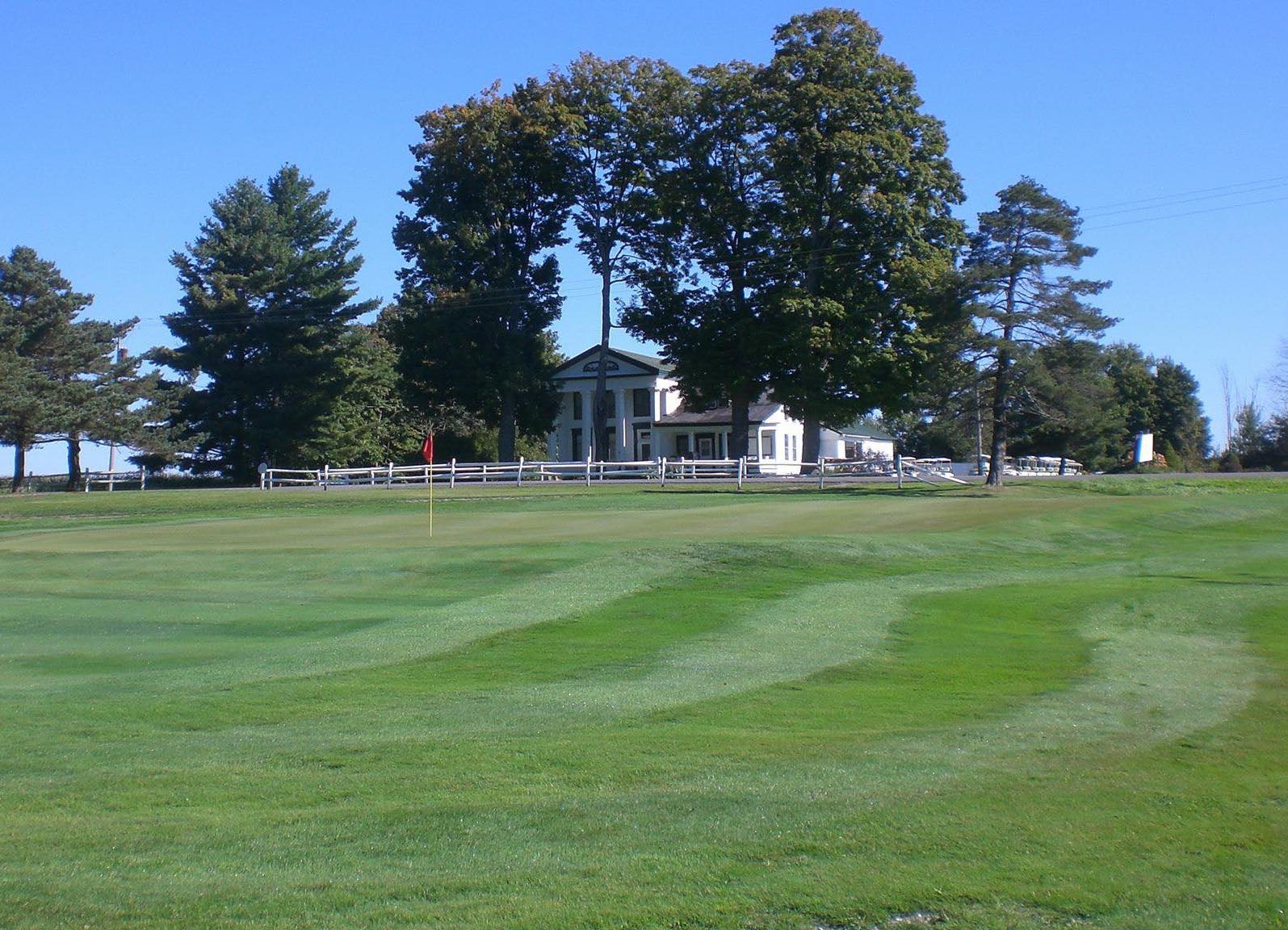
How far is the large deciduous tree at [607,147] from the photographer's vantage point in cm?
6238

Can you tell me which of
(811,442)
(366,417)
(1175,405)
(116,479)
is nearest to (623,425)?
(366,417)

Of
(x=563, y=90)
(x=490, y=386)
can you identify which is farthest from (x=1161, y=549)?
(x=563, y=90)

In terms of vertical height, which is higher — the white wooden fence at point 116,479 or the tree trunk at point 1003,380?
the tree trunk at point 1003,380

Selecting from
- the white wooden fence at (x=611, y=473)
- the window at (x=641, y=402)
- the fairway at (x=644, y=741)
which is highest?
the window at (x=641, y=402)

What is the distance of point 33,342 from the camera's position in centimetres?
6556

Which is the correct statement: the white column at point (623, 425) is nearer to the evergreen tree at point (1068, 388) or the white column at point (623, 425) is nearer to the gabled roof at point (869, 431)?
the gabled roof at point (869, 431)

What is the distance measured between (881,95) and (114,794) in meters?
52.5

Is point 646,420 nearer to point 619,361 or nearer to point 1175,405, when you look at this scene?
point 619,361

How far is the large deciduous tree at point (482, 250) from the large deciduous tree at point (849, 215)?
15.5 m

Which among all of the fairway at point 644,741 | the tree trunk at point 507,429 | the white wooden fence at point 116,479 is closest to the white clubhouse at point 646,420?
the tree trunk at point 507,429

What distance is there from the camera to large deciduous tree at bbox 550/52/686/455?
6238 centimetres

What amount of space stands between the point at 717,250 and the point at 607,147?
10.3 metres

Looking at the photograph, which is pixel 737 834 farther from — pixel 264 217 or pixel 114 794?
pixel 264 217

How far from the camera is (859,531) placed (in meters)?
26.2
